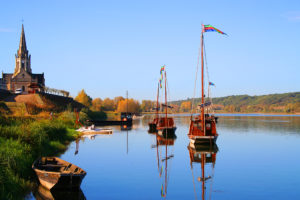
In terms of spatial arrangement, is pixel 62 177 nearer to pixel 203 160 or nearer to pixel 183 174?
pixel 183 174

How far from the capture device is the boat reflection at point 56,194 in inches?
Answer: 664

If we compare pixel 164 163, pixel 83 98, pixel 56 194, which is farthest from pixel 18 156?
pixel 83 98

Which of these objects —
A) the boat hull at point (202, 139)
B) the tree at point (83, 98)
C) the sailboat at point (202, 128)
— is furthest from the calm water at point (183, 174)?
the tree at point (83, 98)

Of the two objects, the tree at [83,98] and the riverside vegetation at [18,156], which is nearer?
the riverside vegetation at [18,156]

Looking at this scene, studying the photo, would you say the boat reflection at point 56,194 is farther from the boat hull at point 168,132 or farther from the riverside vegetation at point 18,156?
the boat hull at point 168,132

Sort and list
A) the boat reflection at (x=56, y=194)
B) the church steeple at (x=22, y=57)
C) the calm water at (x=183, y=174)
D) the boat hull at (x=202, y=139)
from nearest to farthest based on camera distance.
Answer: the boat reflection at (x=56, y=194)
the calm water at (x=183, y=174)
the boat hull at (x=202, y=139)
the church steeple at (x=22, y=57)

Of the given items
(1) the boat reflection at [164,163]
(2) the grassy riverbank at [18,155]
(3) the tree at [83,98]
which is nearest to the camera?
(2) the grassy riverbank at [18,155]

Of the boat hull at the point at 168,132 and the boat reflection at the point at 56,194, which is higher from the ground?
the boat hull at the point at 168,132

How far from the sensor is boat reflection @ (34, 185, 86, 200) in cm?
1687

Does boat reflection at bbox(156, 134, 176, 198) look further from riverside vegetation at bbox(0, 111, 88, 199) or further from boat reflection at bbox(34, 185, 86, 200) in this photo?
riverside vegetation at bbox(0, 111, 88, 199)

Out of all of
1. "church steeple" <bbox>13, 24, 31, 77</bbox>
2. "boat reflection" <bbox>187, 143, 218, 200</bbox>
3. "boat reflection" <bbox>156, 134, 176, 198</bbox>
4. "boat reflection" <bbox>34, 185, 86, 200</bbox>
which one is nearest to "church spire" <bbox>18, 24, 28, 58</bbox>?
"church steeple" <bbox>13, 24, 31, 77</bbox>

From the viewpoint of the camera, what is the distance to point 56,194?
56.6ft

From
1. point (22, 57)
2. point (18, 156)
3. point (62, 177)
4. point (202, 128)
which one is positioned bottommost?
point (62, 177)

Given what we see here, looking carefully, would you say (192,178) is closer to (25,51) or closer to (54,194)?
(54,194)
